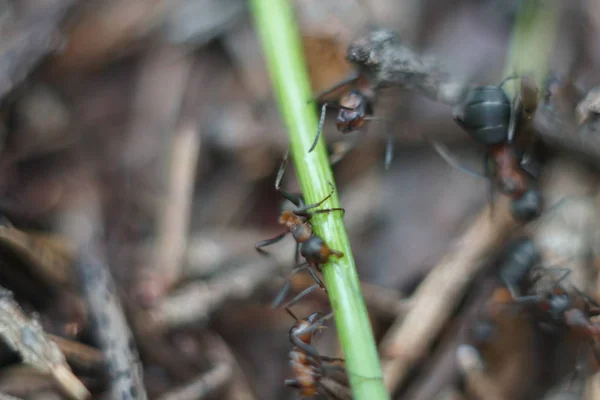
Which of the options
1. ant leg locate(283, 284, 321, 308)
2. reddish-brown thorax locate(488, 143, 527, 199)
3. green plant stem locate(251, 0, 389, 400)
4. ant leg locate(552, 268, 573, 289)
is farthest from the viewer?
reddish-brown thorax locate(488, 143, 527, 199)

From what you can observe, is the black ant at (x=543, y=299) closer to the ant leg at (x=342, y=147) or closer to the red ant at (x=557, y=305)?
the red ant at (x=557, y=305)

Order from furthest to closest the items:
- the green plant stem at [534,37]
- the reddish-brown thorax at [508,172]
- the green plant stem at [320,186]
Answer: the green plant stem at [534,37] < the reddish-brown thorax at [508,172] < the green plant stem at [320,186]

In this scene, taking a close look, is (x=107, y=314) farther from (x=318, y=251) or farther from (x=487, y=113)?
(x=487, y=113)

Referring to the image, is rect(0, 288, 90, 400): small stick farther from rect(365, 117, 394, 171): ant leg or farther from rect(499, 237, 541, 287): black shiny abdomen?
rect(499, 237, 541, 287): black shiny abdomen

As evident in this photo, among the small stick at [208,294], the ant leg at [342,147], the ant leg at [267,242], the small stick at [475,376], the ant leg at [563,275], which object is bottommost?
the small stick at [475,376]

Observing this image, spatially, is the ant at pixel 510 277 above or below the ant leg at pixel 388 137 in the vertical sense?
below

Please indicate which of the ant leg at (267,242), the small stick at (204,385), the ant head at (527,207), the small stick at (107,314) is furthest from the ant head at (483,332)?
the small stick at (107,314)

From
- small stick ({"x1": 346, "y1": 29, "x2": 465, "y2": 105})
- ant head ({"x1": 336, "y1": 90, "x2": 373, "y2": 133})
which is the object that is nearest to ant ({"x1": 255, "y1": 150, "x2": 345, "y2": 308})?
ant head ({"x1": 336, "y1": 90, "x2": 373, "y2": 133})
